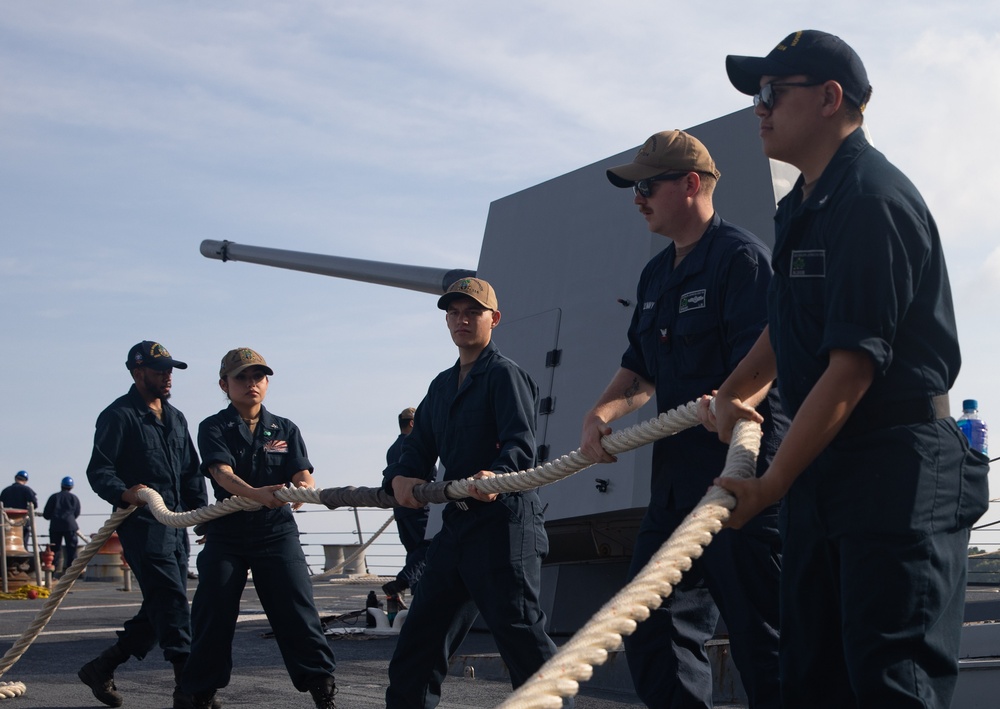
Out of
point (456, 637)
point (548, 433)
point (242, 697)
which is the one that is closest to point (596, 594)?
point (548, 433)

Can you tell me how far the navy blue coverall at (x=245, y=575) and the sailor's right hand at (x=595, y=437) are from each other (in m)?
2.19

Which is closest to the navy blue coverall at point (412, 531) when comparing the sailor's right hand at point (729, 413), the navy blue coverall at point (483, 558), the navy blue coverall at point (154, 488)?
the navy blue coverall at point (154, 488)

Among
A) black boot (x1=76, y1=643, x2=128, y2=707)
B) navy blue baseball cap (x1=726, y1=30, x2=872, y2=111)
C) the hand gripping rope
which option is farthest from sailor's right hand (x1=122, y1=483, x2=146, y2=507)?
navy blue baseball cap (x1=726, y1=30, x2=872, y2=111)

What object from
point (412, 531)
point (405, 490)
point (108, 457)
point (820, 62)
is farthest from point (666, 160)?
point (412, 531)

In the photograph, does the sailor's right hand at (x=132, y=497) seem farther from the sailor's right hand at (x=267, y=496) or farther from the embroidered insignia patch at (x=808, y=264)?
the embroidered insignia patch at (x=808, y=264)

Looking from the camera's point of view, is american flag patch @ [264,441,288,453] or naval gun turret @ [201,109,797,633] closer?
american flag patch @ [264,441,288,453]

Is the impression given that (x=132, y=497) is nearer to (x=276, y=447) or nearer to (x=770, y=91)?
(x=276, y=447)

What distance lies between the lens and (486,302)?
469 centimetres

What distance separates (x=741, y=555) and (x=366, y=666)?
4.63 metres

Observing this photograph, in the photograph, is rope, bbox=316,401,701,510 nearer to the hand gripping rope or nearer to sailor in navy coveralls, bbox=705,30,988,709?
the hand gripping rope

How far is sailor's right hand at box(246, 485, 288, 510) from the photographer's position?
17.7 feet

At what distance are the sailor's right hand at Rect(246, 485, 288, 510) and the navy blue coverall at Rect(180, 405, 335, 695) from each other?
0.26m

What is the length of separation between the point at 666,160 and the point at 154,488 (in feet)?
12.7

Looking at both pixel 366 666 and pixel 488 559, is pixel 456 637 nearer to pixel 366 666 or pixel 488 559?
pixel 488 559
